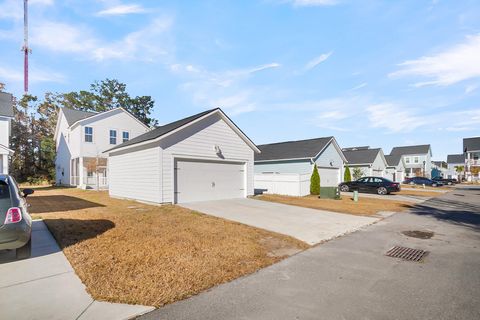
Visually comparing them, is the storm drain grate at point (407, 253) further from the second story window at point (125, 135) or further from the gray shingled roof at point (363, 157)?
the gray shingled roof at point (363, 157)

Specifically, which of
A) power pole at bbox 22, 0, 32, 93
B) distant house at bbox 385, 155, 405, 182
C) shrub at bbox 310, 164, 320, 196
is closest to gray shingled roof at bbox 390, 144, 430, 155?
distant house at bbox 385, 155, 405, 182

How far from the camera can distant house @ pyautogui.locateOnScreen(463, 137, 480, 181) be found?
5194cm

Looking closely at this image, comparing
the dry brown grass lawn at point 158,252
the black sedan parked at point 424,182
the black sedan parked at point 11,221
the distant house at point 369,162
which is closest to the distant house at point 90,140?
the dry brown grass lawn at point 158,252

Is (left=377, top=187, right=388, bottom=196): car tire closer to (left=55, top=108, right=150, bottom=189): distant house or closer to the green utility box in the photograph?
the green utility box

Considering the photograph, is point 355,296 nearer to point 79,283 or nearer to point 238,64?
point 79,283

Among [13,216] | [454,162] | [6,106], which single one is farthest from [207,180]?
[454,162]

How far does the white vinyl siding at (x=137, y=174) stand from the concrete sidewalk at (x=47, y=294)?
7.19 meters

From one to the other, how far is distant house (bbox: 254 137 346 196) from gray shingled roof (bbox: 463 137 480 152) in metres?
44.9

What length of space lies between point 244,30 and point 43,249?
11.2 m

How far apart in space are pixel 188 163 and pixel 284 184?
371 inches

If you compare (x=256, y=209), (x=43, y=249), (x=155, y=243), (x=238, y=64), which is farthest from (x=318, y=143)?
(x=43, y=249)

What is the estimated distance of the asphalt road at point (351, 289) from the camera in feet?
10.5

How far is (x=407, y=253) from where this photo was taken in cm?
583

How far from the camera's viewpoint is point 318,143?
23969 mm
